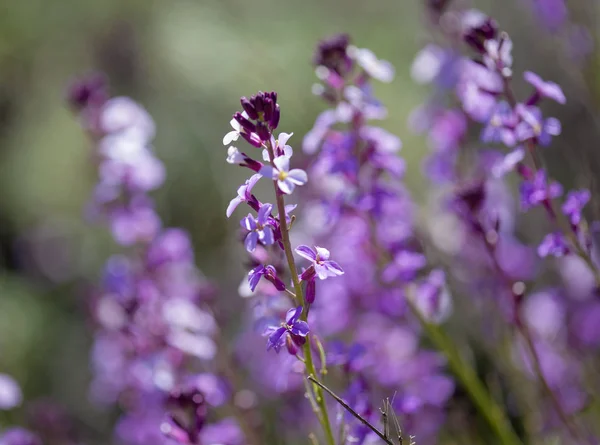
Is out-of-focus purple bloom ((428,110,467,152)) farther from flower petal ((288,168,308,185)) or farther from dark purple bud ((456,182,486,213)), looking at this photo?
flower petal ((288,168,308,185))

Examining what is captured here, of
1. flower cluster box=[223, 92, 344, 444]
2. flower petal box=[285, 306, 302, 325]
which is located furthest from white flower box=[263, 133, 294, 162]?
flower petal box=[285, 306, 302, 325]

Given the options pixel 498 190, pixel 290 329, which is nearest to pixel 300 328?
pixel 290 329

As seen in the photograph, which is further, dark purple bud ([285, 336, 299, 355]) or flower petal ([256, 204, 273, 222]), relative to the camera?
dark purple bud ([285, 336, 299, 355])

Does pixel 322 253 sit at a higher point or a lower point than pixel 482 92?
lower

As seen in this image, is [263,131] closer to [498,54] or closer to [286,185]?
[286,185]

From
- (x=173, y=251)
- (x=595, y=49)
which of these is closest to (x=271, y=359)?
(x=173, y=251)

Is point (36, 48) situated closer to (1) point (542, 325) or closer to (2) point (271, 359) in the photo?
(2) point (271, 359)
